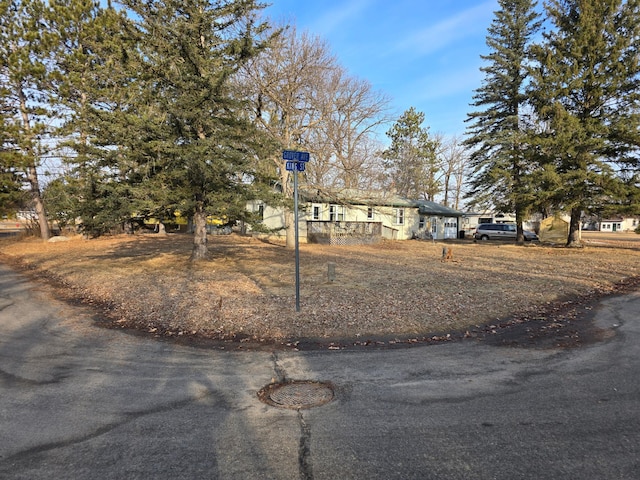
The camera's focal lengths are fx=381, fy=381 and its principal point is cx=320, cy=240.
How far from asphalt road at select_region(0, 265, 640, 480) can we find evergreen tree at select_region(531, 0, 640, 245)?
709 inches

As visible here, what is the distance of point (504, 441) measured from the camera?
9.87 feet

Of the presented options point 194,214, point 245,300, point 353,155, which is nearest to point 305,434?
point 245,300

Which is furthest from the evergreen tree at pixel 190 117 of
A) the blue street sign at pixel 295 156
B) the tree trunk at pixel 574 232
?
the tree trunk at pixel 574 232

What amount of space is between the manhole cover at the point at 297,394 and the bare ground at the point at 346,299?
146 cm

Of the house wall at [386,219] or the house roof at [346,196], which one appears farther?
the house wall at [386,219]

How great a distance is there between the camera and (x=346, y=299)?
8.16m

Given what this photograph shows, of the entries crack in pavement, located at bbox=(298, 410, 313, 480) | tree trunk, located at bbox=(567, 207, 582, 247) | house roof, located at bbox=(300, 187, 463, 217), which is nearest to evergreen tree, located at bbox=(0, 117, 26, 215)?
house roof, located at bbox=(300, 187, 463, 217)

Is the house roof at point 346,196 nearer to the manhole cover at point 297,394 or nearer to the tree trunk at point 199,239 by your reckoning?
the tree trunk at point 199,239

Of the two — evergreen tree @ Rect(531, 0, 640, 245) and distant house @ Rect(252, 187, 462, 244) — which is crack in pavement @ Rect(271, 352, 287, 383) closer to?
distant house @ Rect(252, 187, 462, 244)

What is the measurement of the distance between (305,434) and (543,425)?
6.64ft

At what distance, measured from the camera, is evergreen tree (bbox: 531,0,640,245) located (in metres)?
19.9

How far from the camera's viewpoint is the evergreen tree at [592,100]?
19.9m

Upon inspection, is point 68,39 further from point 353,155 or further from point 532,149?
point 532,149

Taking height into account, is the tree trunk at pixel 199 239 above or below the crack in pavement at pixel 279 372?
above
